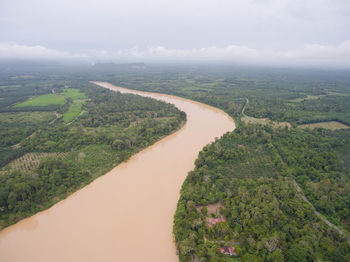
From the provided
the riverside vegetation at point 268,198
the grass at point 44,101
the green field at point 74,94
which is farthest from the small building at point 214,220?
the green field at point 74,94

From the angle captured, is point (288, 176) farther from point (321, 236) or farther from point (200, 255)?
point (200, 255)

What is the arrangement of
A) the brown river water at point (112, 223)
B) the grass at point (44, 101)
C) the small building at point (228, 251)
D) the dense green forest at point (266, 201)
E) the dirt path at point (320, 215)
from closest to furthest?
the dense green forest at point (266, 201), the small building at point (228, 251), the brown river water at point (112, 223), the dirt path at point (320, 215), the grass at point (44, 101)

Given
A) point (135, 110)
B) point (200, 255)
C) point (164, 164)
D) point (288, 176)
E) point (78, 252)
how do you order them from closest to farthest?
1. point (200, 255)
2. point (78, 252)
3. point (288, 176)
4. point (164, 164)
5. point (135, 110)

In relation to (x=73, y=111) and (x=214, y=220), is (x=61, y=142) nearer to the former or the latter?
(x=73, y=111)

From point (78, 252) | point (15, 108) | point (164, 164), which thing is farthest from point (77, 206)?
point (15, 108)

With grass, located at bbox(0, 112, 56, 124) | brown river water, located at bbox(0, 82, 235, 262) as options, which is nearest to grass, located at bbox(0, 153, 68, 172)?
brown river water, located at bbox(0, 82, 235, 262)

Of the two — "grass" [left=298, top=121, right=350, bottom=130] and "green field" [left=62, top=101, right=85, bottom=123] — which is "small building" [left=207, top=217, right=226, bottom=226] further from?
"green field" [left=62, top=101, right=85, bottom=123]

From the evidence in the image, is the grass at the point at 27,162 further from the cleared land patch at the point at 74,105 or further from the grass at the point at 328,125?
the grass at the point at 328,125
